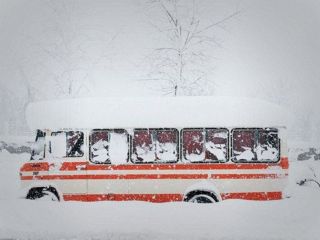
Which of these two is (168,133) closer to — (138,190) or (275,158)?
(138,190)

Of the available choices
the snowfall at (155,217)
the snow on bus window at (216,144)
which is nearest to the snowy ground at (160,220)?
the snowfall at (155,217)

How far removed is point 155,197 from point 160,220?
183cm

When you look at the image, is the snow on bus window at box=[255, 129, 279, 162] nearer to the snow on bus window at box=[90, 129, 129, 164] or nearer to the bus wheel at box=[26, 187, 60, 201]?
the snow on bus window at box=[90, 129, 129, 164]

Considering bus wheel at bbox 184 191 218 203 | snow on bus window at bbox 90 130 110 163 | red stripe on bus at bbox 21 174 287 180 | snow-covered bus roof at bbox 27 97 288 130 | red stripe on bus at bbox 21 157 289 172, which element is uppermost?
snow-covered bus roof at bbox 27 97 288 130

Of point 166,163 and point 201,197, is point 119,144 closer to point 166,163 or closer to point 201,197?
point 166,163

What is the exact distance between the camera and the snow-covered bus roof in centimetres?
989

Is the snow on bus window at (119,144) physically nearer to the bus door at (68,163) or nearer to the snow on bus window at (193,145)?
the bus door at (68,163)

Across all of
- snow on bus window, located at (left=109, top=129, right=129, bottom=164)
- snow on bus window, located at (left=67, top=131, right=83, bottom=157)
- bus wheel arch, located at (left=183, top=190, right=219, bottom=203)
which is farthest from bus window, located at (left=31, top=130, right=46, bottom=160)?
bus wheel arch, located at (left=183, top=190, right=219, bottom=203)

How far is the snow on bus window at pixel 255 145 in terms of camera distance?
984 cm

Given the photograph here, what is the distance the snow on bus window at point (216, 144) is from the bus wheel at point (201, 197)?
776mm

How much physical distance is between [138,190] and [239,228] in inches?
115

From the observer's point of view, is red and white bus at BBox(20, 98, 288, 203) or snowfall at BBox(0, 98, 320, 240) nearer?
snowfall at BBox(0, 98, 320, 240)

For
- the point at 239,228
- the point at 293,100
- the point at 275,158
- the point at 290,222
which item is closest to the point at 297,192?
the point at 275,158

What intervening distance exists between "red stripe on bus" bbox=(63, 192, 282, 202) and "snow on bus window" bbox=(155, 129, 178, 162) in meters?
0.89
